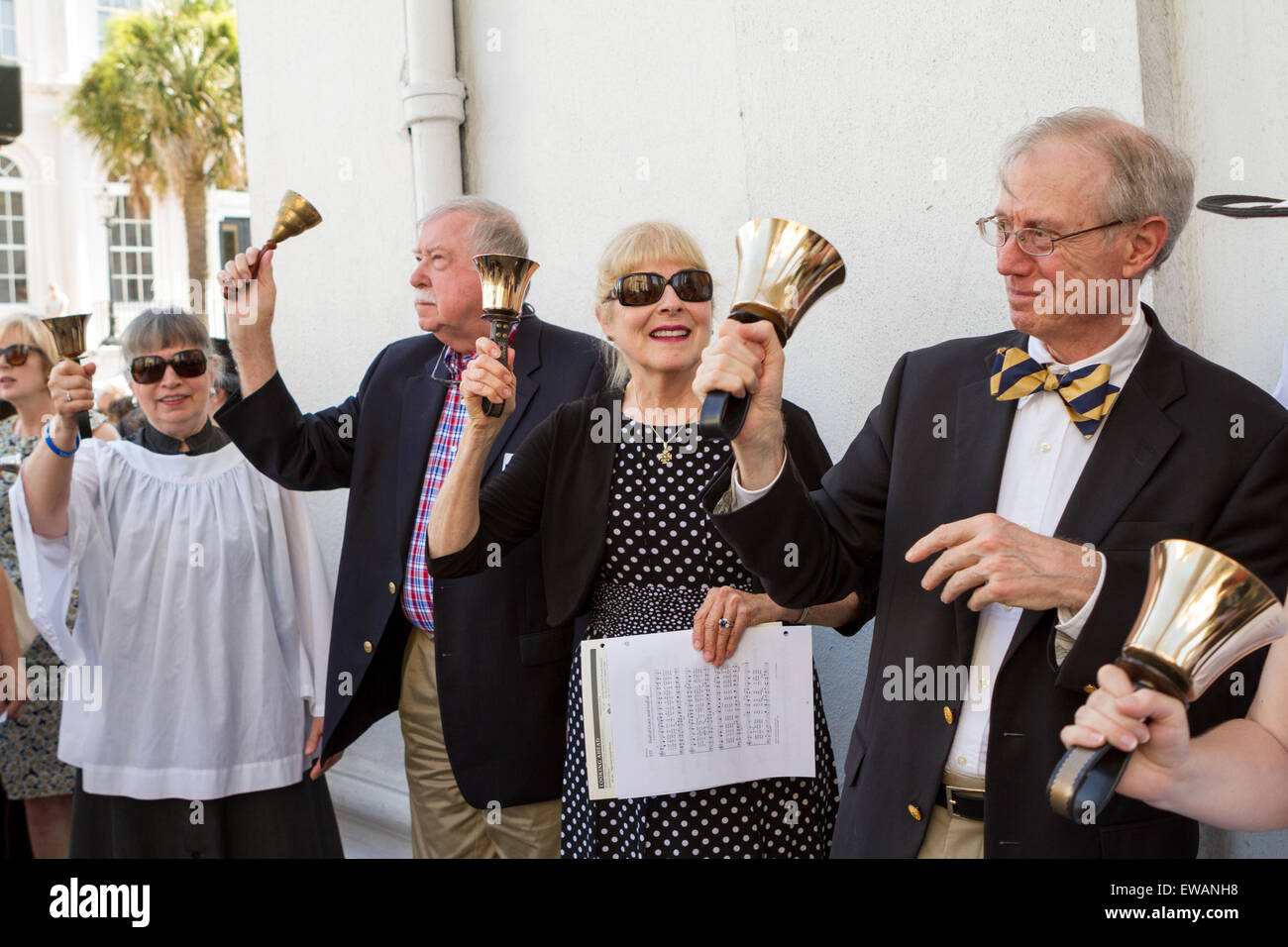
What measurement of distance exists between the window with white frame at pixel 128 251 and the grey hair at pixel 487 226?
29.2 meters

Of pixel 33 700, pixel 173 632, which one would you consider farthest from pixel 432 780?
pixel 33 700

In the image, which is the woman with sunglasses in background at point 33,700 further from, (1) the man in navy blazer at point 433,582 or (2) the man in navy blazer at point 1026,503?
(2) the man in navy blazer at point 1026,503

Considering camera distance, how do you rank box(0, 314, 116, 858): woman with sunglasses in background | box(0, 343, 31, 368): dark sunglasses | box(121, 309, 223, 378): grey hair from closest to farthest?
box(121, 309, 223, 378): grey hair, box(0, 314, 116, 858): woman with sunglasses in background, box(0, 343, 31, 368): dark sunglasses

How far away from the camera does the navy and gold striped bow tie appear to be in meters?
2.23

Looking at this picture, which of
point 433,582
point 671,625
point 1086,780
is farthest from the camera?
point 433,582

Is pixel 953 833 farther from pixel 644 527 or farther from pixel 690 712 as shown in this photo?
pixel 644 527

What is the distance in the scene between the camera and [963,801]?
225 centimetres

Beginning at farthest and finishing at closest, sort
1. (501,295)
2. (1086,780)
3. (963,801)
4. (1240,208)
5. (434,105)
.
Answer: (434,105) < (501,295) < (1240,208) < (963,801) < (1086,780)

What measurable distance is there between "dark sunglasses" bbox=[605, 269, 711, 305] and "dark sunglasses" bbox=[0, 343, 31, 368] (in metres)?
3.00

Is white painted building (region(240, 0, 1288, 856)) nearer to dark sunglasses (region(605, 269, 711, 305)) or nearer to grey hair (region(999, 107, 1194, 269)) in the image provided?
dark sunglasses (region(605, 269, 711, 305))

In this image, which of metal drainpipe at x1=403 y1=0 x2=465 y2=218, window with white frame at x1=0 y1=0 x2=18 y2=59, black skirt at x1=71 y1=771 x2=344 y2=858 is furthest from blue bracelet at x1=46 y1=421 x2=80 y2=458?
window with white frame at x1=0 y1=0 x2=18 y2=59

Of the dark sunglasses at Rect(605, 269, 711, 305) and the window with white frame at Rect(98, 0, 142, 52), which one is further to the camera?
the window with white frame at Rect(98, 0, 142, 52)

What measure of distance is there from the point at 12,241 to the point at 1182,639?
109 ft
